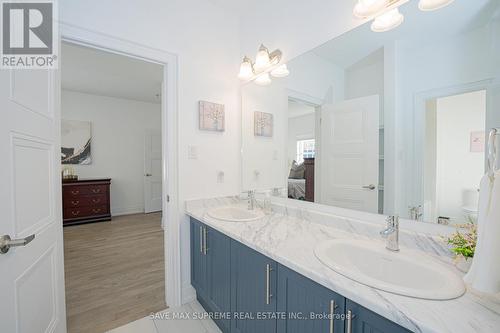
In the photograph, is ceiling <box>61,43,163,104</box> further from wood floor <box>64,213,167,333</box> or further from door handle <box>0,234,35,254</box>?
wood floor <box>64,213,167,333</box>

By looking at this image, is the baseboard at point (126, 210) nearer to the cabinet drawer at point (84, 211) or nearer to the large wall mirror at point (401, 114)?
the cabinet drawer at point (84, 211)

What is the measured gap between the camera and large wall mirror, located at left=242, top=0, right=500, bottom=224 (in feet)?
3.08

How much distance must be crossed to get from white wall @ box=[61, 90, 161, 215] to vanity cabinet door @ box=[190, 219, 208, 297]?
150 inches

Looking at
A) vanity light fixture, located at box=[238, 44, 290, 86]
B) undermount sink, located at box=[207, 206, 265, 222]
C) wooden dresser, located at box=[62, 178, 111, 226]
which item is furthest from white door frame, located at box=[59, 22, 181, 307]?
wooden dresser, located at box=[62, 178, 111, 226]

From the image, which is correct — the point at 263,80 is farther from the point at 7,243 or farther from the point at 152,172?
the point at 152,172

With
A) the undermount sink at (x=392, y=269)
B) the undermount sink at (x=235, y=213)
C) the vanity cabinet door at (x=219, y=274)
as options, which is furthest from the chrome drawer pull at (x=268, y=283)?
the undermount sink at (x=235, y=213)

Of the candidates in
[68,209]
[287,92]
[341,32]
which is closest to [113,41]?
[287,92]

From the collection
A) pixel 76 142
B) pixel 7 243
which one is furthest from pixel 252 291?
pixel 76 142

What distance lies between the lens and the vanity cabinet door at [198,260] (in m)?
1.69

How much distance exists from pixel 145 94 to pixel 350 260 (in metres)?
4.68

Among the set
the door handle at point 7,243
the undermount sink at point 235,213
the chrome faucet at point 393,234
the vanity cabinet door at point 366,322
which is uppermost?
the door handle at point 7,243

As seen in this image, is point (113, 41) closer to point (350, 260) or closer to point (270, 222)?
point (270, 222)

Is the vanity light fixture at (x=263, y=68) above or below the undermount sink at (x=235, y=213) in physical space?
above

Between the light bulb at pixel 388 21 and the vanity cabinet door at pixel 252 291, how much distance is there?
1.35 metres
